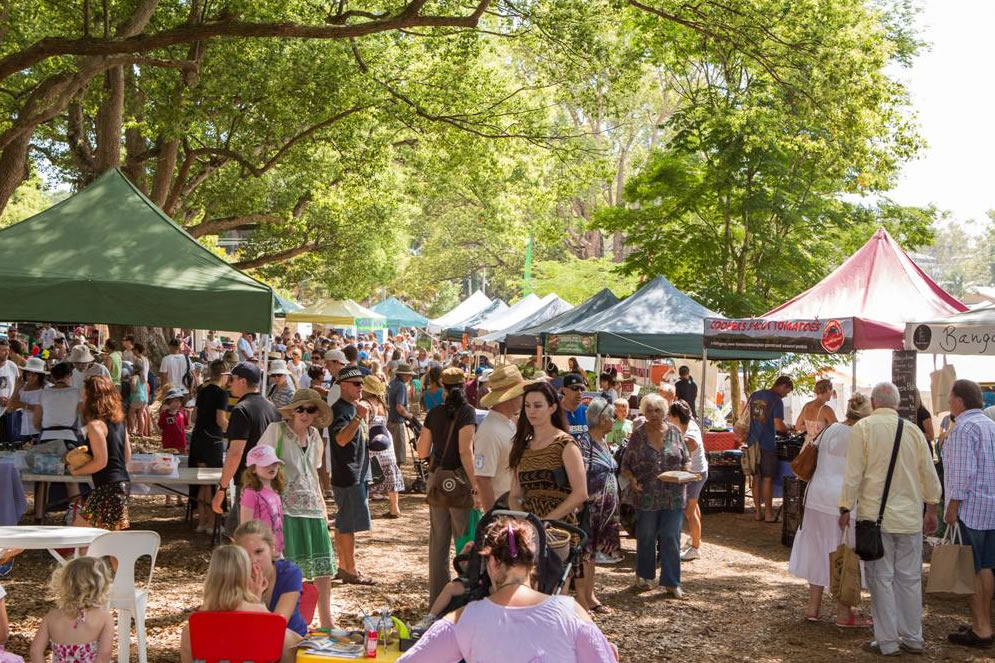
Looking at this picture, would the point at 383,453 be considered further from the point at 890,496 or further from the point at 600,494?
the point at 890,496

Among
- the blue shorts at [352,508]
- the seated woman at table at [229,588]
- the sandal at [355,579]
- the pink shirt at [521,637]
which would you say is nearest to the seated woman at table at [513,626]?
the pink shirt at [521,637]

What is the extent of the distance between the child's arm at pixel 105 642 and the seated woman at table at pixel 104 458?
2695mm

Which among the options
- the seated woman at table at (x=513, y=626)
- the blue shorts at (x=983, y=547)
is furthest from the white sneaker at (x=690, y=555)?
the seated woman at table at (x=513, y=626)

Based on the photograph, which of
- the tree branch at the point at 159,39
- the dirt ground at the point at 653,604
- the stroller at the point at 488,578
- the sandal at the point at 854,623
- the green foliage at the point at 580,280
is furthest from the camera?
the green foliage at the point at 580,280

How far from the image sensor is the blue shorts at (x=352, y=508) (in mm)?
8266

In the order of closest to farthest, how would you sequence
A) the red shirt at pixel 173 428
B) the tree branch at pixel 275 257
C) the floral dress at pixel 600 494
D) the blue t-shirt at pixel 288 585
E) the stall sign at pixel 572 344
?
the blue t-shirt at pixel 288 585
the floral dress at pixel 600 494
the red shirt at pixel 173 428
the stall sign at pixel 572 344
the tree branch at pixel 275 257

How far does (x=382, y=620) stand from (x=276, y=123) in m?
15.7

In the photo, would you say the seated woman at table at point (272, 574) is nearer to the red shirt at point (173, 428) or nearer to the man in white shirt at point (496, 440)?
the man in white shirt at point (496, 440)

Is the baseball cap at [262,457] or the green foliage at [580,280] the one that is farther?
the green foliage at [580,280]

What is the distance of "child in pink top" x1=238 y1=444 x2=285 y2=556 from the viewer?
6223mm

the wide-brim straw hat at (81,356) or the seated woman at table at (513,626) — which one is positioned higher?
the wide-brim straw hat at (81,356)

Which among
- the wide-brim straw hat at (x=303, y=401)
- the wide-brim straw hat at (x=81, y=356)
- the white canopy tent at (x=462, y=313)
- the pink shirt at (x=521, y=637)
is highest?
the white canopy tent at (x=462, y=313)

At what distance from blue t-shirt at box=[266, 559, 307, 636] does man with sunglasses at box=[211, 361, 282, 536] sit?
68.8 inches

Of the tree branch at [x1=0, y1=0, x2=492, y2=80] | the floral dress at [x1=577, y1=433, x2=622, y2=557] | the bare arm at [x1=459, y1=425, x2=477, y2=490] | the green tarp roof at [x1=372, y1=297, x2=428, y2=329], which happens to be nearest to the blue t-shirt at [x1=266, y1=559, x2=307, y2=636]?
the bare arm at [x1=459, y1=425, x2=477, y2=490]
